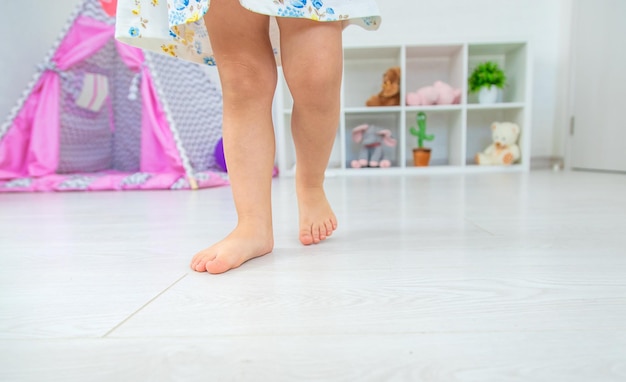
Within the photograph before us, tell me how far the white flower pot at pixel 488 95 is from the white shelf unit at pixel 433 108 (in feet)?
0.17

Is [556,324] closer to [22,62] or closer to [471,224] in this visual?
[471,224]

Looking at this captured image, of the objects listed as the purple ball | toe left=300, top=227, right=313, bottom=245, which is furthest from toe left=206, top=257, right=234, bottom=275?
the purple ball

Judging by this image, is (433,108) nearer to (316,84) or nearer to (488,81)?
(488,81)

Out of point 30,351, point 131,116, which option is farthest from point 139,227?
point 131,116

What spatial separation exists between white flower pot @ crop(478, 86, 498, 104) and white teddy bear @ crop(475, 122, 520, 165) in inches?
5.1

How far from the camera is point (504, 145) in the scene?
209 cm

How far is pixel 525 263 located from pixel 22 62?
2325 mm

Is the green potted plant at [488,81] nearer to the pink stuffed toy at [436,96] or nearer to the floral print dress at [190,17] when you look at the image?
the pink stuffed toy at [436,96]

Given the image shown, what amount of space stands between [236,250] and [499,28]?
222 centimetres

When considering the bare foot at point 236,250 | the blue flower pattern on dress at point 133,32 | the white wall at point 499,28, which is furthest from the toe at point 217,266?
the white wall at point 499,28

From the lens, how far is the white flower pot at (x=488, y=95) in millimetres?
2059

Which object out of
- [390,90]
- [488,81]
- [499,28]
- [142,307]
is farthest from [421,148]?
[142,307]

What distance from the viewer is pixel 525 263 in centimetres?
53

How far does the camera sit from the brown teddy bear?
208 centimetres
